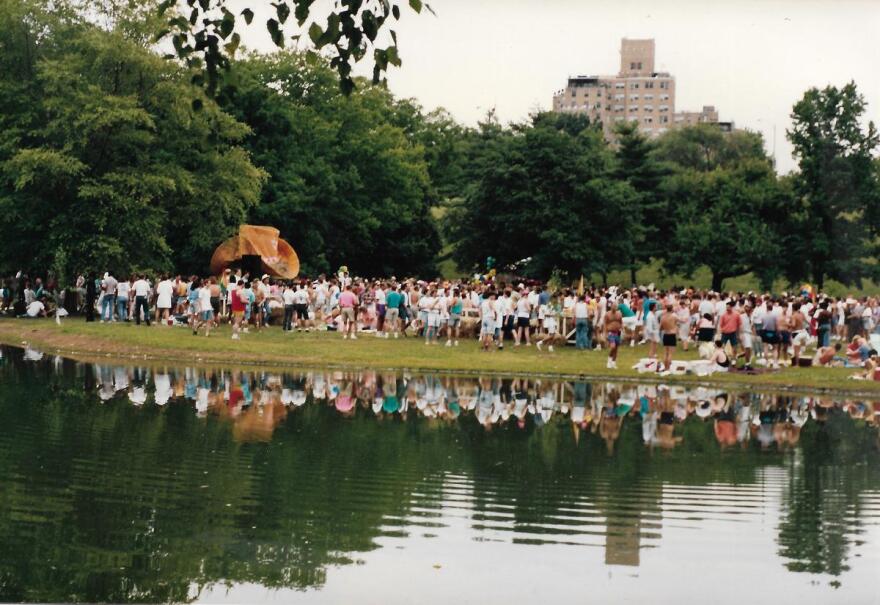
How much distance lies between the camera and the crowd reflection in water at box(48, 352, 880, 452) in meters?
23.7

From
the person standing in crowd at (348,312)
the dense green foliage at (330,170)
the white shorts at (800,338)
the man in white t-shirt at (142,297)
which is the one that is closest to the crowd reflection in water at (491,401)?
the white shorts at (800,338)

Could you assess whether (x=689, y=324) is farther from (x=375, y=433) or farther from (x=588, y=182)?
(x=588, y=182)

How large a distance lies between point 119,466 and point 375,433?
5439 millimetres

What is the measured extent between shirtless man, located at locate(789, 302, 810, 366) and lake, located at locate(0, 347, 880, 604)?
372 inches

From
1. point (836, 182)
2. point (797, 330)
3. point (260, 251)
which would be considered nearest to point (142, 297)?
point (260, 251)

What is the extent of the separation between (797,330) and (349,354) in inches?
469

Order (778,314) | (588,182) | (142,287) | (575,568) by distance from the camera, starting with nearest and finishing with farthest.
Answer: (575,568)
(778,314)
(142,287)
(588,182)

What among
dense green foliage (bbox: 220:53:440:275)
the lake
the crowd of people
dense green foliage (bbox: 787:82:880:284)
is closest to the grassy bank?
the crowd of people

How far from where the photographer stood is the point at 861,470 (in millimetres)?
19625

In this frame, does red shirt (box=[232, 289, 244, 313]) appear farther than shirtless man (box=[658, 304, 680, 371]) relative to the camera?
Yes

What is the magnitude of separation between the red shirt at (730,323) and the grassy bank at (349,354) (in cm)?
131

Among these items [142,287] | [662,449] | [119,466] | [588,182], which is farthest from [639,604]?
[588,182]

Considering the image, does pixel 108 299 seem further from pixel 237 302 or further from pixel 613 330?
pixel 613 330

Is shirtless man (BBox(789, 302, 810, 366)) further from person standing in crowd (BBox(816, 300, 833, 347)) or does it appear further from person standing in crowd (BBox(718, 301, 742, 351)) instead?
person standing in crowd (BBox(718, 301, 742, 351))
